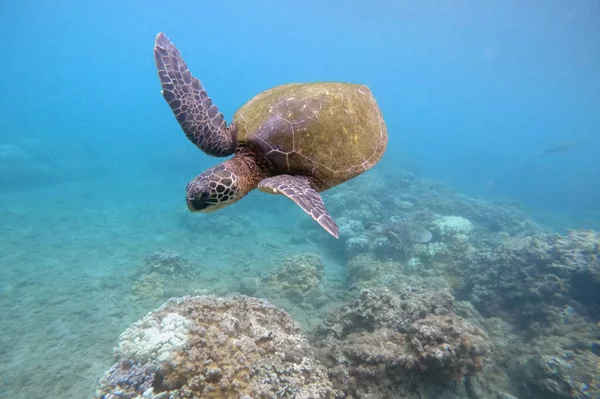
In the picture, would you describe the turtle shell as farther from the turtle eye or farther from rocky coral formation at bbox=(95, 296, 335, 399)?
rocky coral formation at bbox=(95, 296, 335, 399)

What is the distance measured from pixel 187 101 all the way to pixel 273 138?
1285 mm

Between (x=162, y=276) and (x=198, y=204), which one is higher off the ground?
(x=198, y=204)

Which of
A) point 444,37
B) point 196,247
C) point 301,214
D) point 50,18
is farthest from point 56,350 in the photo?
point 50,18

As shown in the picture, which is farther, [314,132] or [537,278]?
[537,278]

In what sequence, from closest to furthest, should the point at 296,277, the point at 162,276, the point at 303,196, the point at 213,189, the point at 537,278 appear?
the point at 303,196
the point at 213,189
the point at 537,278
the point at 296,277
the point at 162,276

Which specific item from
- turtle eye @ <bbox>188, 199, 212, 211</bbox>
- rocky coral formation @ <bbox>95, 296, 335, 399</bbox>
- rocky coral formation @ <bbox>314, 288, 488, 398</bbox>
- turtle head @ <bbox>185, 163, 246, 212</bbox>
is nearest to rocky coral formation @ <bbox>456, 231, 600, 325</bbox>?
rocky coral formation @ <bbox>314, 288, 488, 398</bbox>

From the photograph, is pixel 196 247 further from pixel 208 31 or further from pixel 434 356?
pixel 208 31

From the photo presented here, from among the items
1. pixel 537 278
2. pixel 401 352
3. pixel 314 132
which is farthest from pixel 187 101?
pixel 537 278

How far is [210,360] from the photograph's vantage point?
3.19 m

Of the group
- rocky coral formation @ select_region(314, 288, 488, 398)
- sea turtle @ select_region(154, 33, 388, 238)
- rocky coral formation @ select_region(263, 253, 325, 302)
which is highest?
sea turtle @ select_region(154, 33, 388, 238)

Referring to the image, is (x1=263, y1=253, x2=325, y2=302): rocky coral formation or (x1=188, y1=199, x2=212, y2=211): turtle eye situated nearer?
(x1=188, y1=199, x2=212, y2=211): turtle eye

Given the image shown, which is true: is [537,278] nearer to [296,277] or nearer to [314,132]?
[296,277]

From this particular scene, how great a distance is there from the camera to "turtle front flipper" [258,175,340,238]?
114 inches

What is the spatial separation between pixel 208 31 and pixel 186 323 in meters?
167
